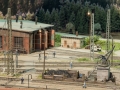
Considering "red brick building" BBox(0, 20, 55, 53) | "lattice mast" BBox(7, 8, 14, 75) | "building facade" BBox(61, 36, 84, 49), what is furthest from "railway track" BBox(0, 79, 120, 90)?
"building facade" BBox(61, 36, 84, 49)

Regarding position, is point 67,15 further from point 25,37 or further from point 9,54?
point 9,54

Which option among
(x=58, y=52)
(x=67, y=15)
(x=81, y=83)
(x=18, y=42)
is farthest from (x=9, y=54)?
(x=67, y=15)

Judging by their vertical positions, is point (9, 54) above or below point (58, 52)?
above

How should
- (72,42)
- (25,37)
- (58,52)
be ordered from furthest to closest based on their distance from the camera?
(72,42) → (58,52) → (25,37)

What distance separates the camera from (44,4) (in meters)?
129

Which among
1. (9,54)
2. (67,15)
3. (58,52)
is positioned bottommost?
(58,52)

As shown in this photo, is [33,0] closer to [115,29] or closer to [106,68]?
[115,29]

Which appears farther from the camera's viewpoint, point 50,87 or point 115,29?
point 115,29

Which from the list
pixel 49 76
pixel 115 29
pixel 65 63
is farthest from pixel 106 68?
pixel 115 29

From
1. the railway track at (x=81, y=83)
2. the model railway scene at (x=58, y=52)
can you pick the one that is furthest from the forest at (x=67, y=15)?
the railway track at (x=81, y=83)

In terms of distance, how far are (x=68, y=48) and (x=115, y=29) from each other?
116 feet

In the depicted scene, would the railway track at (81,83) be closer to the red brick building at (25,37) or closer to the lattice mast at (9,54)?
the lattice mast at (9,54)

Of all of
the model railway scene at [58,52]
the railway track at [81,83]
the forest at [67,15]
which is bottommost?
the railway track at [81,83]

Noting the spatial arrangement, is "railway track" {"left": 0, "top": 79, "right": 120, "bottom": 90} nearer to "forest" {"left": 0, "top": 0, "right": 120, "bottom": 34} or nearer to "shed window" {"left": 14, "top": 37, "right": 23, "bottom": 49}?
"shed window" {"left": 14, "top": 37, "right": 23, "bottom": 49}
